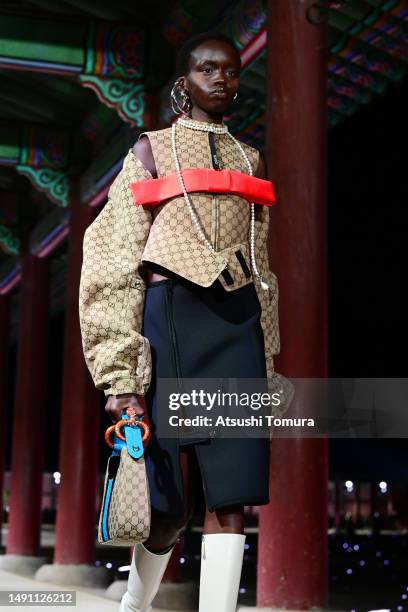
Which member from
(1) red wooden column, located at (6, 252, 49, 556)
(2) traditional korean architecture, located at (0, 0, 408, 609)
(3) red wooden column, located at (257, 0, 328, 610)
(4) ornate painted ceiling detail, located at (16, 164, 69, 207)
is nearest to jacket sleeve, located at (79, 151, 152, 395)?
(2) traditional korean architecture, located at (0, 0, 408, 609)

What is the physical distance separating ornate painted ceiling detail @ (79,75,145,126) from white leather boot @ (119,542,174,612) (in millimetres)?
4986

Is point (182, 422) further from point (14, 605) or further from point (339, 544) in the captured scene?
point (339, 544)

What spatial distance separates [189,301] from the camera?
2.61 m

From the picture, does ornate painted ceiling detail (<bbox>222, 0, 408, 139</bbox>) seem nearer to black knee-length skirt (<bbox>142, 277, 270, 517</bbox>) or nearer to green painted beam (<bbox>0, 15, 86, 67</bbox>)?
green painted beam (<bbox>0, 15, 86, 67</bbox>)

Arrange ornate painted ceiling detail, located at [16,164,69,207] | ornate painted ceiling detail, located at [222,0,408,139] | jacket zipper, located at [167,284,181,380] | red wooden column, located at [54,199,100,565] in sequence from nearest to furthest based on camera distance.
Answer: jacket zipper, located at [167,284,181,380] → ornate painted ceiling detail, located at [222,0,408,139] → red wooden column, located at [54,199,100,565] → ornate painted ceiling detail, located at [16,164,69,207]

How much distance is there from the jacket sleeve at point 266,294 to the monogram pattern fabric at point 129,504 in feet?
1.64

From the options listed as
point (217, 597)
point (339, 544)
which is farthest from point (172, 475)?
point (339, 544)

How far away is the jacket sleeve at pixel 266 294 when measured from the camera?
2.73 m

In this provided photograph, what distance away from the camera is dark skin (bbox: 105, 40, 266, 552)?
2463mm

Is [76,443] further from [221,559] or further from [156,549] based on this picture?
[221,559]

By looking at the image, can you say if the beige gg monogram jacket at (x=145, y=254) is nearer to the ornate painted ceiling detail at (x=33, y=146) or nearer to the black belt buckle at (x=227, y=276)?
the black belt buckle at (x=227, y=276)

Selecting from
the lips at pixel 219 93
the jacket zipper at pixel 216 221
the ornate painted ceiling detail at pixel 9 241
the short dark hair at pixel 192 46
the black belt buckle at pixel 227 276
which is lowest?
the black belt buckle at pixel 227 276

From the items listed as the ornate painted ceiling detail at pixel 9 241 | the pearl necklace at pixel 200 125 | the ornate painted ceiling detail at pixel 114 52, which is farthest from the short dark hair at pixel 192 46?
the ornate painted ceiling detail at pixel 9 241

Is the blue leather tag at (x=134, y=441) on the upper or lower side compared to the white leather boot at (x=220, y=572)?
upper
